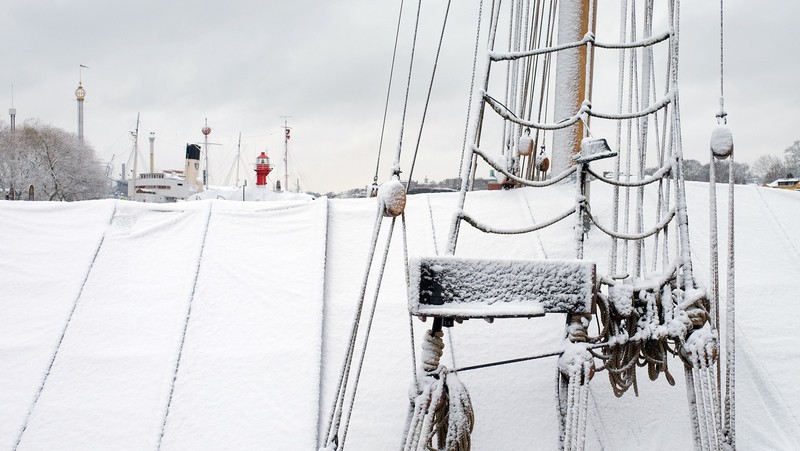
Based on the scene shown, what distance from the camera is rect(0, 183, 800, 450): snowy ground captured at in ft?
8.98

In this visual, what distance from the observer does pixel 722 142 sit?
8.04 feet

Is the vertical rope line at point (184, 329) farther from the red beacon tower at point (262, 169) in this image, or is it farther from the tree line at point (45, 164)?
the tree line at point (45, 164)

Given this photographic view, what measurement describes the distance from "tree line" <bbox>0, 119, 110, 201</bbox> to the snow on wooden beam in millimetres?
28317

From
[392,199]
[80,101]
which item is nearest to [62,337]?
[392,199]

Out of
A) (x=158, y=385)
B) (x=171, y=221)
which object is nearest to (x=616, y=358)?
(x=158, y=385)

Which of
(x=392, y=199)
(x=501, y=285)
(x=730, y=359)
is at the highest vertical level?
(x=392, y=199)

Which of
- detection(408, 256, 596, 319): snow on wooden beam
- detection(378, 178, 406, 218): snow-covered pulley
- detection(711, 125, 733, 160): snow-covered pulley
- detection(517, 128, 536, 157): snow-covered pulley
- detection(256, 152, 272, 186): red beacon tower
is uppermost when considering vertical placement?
detection(256, 152, 272, 186): red beacon tower

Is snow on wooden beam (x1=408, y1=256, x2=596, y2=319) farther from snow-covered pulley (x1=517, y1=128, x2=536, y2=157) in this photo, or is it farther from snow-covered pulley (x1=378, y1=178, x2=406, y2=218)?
snow-covered pulley (x1=517, y1=128, x2=536, y2=157)

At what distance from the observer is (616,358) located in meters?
2.25

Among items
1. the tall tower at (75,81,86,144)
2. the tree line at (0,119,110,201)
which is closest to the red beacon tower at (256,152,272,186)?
the tree line at (0,119,110,201)

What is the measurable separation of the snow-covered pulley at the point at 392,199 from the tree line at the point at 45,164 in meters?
28.0

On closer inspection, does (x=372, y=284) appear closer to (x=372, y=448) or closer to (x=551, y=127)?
(x=372, y=448)

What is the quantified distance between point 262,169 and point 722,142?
24162 mm

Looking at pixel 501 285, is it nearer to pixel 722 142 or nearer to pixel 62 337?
pixel 722 142
